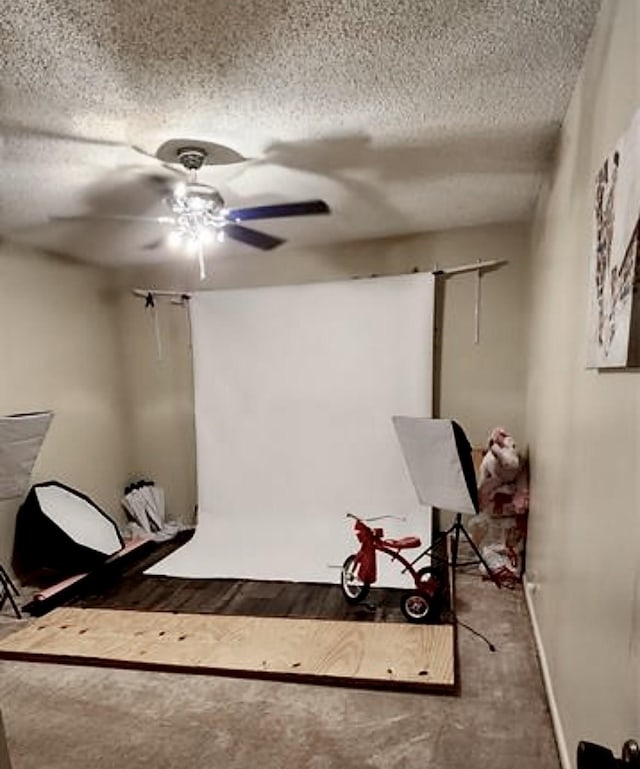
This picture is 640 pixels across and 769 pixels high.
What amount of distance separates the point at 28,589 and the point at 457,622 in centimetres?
280

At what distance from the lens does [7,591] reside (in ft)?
10.1

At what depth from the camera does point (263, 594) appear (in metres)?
3.20

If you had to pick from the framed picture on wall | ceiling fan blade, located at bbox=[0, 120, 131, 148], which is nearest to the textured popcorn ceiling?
ceiling fan blade, located at bbox=[0, 120, 131, 148]

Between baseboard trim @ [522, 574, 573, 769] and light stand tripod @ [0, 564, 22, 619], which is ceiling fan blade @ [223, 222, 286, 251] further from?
baseboard trim @ [522, 574, 573, 769]

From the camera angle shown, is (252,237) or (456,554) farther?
(252,237)

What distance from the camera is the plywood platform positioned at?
89.8 inches

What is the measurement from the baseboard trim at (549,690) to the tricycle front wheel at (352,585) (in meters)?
0.90

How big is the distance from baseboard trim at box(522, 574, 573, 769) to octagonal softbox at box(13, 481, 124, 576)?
2.73 meters

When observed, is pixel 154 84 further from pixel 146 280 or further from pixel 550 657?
pixel 146 280

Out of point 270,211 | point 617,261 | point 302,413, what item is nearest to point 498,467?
point 302,413

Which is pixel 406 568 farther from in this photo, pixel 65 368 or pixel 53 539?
pixel 65 368

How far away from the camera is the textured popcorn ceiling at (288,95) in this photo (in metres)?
1.45

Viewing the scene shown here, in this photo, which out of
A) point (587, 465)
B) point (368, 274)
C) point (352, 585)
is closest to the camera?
point (587, 465)

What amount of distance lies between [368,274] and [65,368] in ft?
8.24
